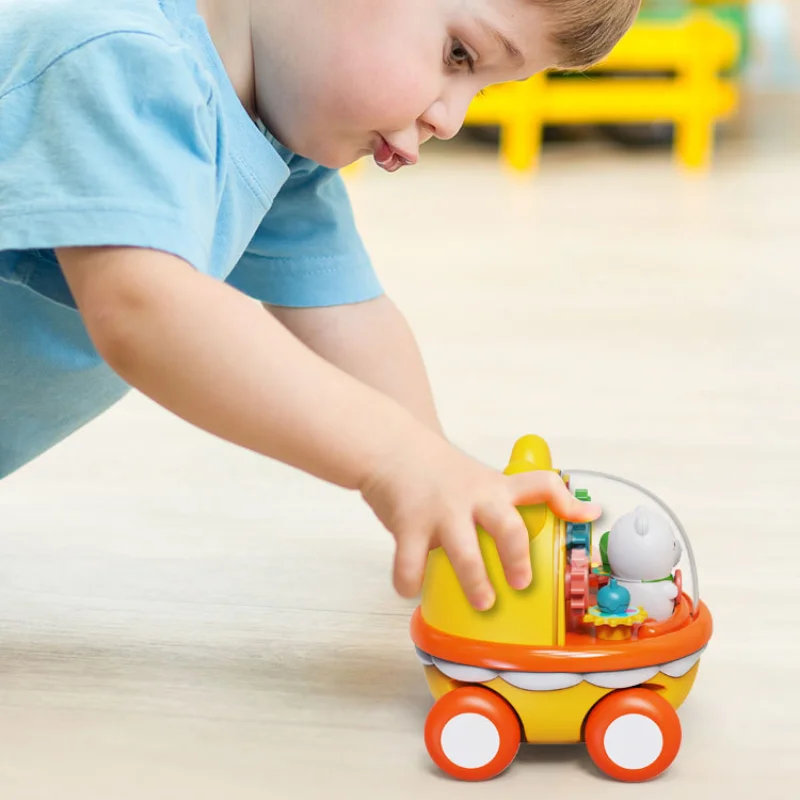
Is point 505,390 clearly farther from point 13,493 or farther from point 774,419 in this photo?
point 13,493

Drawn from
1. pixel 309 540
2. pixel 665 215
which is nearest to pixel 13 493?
pixel 309 540

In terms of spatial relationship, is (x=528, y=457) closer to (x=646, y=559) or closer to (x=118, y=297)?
(x=646, y=559)

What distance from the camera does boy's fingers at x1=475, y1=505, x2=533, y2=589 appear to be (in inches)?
21.7

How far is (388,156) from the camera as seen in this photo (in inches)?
27.7

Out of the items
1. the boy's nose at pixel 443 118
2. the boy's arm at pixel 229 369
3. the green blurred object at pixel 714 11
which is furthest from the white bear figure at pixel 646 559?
the green blurred object at pixel 714 11

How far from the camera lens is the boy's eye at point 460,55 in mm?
661

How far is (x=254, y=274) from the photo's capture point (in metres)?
0.88

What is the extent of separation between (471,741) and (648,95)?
6.39 ft

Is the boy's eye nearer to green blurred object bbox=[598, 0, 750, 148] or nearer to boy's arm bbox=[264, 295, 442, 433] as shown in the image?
boy's arm bbox=[264, 295, 442, 433]

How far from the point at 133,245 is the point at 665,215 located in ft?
4.91

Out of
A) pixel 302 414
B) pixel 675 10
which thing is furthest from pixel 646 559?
pixel 675 10

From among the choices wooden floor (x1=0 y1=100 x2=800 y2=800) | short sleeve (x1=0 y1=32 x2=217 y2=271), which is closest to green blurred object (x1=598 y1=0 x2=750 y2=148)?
wooden floor (x1=0 y1=100 x2=800 y2=800)

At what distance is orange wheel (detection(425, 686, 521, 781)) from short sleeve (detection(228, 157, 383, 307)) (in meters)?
0.37

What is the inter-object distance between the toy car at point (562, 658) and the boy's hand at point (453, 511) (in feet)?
0.04
